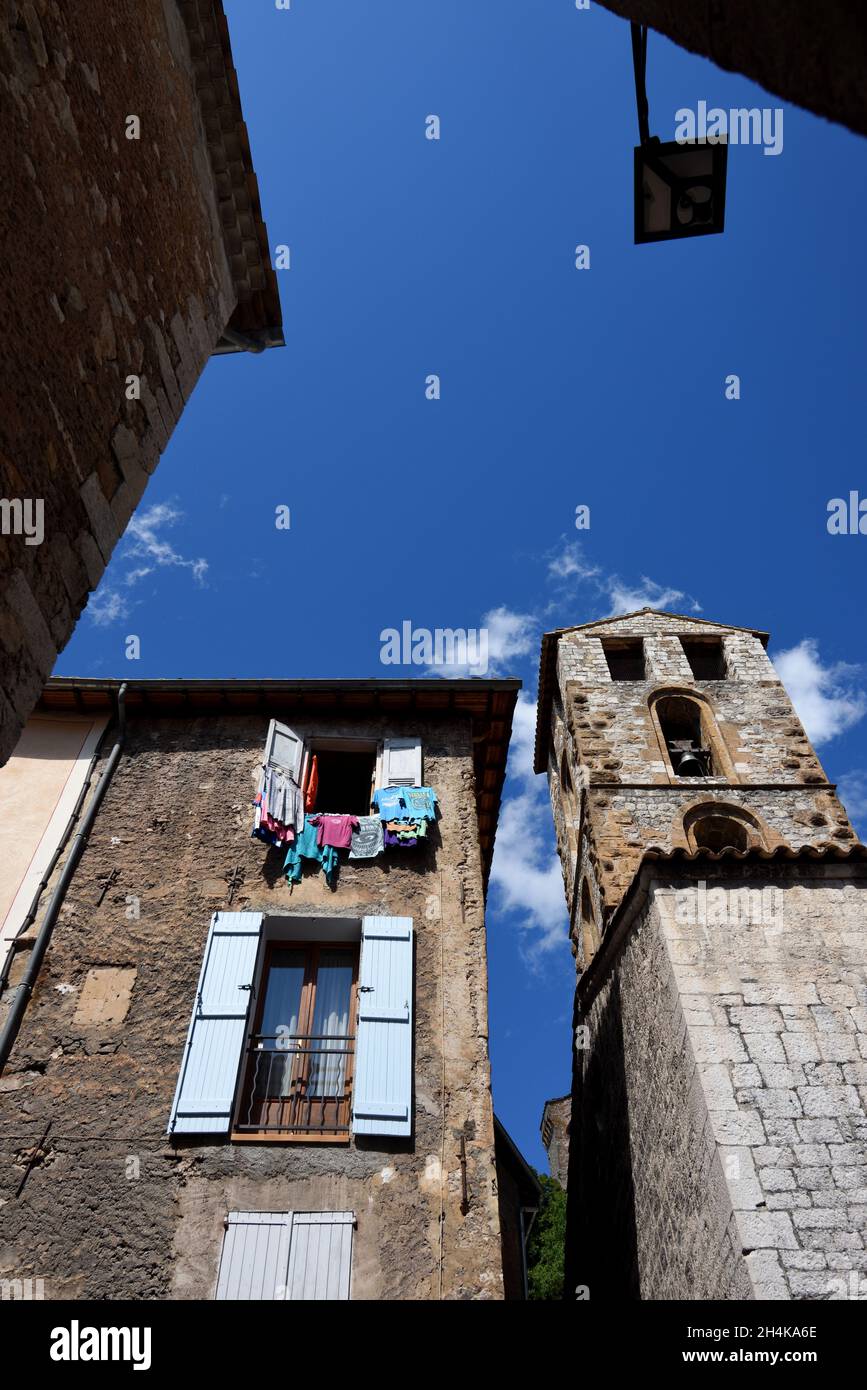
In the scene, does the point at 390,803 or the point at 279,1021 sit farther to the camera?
the point at 390,803

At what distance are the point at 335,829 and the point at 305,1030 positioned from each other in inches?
72.0

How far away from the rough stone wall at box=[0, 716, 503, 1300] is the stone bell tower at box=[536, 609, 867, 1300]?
58.7 inches

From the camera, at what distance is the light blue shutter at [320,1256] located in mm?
5551

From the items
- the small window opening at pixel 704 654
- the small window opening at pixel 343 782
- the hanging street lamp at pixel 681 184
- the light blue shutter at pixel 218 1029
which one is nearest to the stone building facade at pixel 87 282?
the hanging street lamp at pixel 681 184

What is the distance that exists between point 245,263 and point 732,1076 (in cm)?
673

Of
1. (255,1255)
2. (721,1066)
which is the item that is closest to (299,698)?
(255,1255)

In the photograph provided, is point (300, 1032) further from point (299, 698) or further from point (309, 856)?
point (299, 698)

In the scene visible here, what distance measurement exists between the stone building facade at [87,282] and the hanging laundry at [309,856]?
4207 mm

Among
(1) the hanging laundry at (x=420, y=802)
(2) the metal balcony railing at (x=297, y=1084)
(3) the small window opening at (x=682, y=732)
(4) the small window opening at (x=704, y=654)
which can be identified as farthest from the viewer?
(4) the small window opening at (x=704, y=654)

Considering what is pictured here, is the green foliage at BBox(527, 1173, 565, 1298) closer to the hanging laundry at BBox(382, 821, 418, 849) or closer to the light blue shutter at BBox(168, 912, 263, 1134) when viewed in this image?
the hanging laundry at BBox(382, 821, 418, 849)

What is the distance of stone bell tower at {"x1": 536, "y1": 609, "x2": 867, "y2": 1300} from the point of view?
563 centimetres

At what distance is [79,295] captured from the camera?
3.75m

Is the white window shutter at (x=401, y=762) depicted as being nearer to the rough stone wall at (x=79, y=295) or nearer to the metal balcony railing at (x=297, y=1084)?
the metal balcony railing at (x=297, y=1084)
